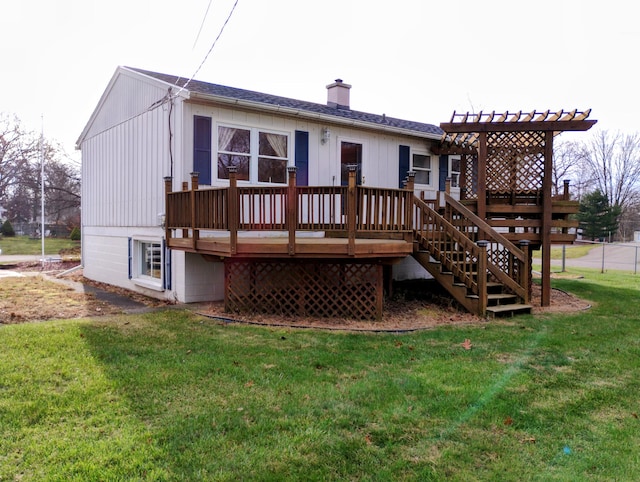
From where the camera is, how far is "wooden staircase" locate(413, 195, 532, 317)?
23.1ft

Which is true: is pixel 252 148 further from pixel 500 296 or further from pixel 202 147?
pixel 500 296

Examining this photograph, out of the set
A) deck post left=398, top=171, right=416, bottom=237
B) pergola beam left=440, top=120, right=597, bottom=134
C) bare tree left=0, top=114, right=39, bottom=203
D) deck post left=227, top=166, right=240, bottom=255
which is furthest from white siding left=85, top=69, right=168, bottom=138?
bare tree left=0, top=114, right=39, bottom=203

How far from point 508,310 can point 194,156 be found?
18.8 feet

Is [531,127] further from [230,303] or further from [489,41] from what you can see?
[230,303]

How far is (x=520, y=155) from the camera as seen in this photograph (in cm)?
853

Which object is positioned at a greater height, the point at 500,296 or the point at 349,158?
the point at 349,158

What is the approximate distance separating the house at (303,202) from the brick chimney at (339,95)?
7.96ft

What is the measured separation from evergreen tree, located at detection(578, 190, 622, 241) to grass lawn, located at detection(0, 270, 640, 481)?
4001cm

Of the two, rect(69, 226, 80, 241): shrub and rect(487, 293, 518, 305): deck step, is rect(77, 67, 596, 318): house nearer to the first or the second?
rect(487, 293, 518, 305): deck step

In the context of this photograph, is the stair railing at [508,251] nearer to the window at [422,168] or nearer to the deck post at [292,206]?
the window at [422,168]

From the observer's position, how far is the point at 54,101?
21375mm

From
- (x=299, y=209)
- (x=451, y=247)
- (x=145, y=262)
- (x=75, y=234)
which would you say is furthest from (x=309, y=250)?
(x=75, y=234)

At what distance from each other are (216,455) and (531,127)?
25.7 feet

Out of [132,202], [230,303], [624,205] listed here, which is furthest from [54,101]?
[624,205]
